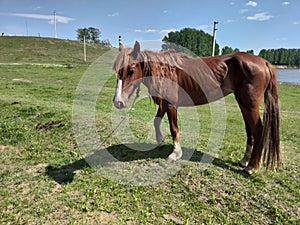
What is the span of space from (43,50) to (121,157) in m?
43.4

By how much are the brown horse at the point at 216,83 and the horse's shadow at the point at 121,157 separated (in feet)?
1.88

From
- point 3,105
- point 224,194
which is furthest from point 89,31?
point 224,194

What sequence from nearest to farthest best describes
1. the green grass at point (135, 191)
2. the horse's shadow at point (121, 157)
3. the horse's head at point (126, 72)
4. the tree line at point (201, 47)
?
1. the green grass at point (135, 191)
2. the horse's head at point (126, 72)
3. the horse's shadow at point (121, 157)
4. the tree line at point (201, 47)

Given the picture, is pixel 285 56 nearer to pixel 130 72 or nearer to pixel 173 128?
pixel 173 128

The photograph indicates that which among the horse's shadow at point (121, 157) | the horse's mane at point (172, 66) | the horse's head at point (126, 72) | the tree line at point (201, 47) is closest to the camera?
the horse's head at point (126, 72)

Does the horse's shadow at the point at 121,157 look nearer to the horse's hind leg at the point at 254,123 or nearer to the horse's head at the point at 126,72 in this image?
the horse's hind leg at the point at 254,123

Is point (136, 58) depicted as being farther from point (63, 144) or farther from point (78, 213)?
point (63, 144)

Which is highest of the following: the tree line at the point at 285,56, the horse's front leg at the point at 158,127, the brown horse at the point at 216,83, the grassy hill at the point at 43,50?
the tree line at the point at 285,56

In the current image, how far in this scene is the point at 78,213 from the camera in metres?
2.82

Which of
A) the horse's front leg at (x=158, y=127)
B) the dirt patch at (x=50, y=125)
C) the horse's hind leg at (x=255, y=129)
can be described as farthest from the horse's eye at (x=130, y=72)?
the dirt patch at (x=50, y=125)

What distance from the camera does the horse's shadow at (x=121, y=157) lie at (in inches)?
146

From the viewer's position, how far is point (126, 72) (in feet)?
10.2

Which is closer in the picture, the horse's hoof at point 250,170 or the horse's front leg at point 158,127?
the horse's hoof at point 250,170

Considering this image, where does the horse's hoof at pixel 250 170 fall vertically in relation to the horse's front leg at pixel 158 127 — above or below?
below
